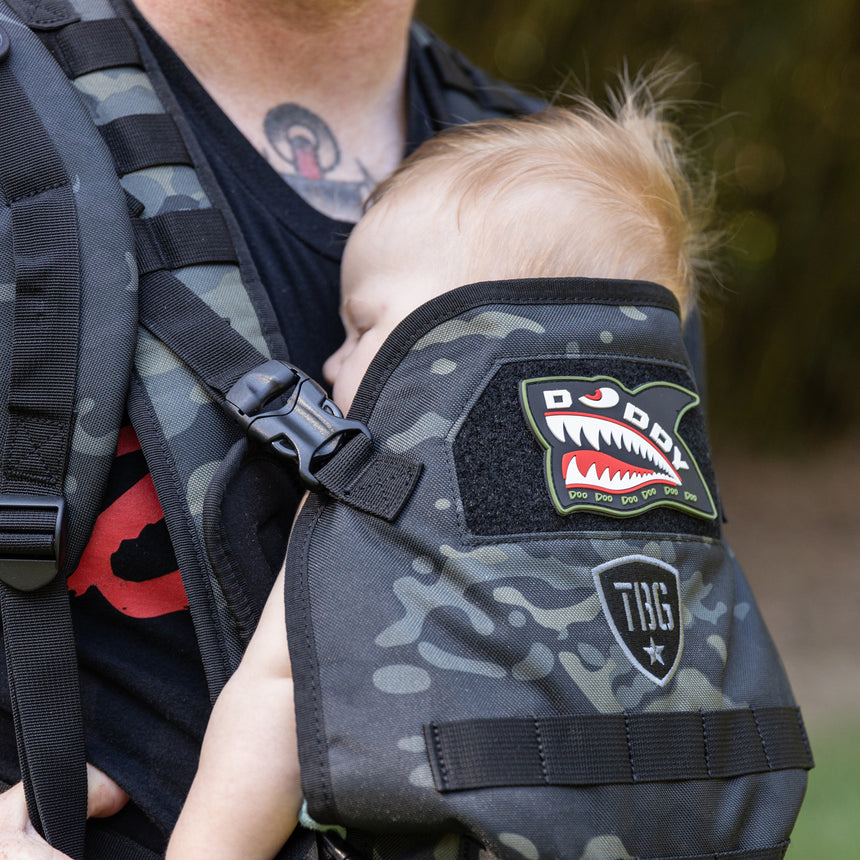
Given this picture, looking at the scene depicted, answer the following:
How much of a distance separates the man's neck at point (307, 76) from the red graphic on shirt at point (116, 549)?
59cm

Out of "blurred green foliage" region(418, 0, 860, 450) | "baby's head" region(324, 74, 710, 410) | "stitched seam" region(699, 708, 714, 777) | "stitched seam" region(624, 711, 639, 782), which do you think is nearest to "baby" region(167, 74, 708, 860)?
"baby's head" region(324, 74, 710, 410)

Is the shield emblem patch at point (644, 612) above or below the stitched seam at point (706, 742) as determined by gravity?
above

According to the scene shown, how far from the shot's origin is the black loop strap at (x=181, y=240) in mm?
1256

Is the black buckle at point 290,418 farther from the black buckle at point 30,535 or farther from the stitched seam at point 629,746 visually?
the stitched seam at point 629,746

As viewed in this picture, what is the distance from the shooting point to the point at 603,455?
1.23 meters

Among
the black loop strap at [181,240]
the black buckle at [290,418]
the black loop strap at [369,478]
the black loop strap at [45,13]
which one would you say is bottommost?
the black loop strap at [369,478]

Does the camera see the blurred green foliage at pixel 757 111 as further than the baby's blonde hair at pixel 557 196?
Yes

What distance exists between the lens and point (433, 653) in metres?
1.10

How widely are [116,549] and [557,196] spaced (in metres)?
0.77

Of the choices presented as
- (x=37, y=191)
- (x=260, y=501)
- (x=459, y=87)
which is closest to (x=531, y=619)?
(x=260, y=501)

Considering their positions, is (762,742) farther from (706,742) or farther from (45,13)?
(45,13)

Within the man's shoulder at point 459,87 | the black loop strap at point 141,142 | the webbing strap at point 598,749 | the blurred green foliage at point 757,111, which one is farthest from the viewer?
the blurred green foliage at point 757,111

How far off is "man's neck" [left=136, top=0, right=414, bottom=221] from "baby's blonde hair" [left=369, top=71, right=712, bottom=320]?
16cm

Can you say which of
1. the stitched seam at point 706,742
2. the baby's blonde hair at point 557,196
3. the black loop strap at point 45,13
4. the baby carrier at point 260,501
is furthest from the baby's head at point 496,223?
the stitched seam at point 706,742
